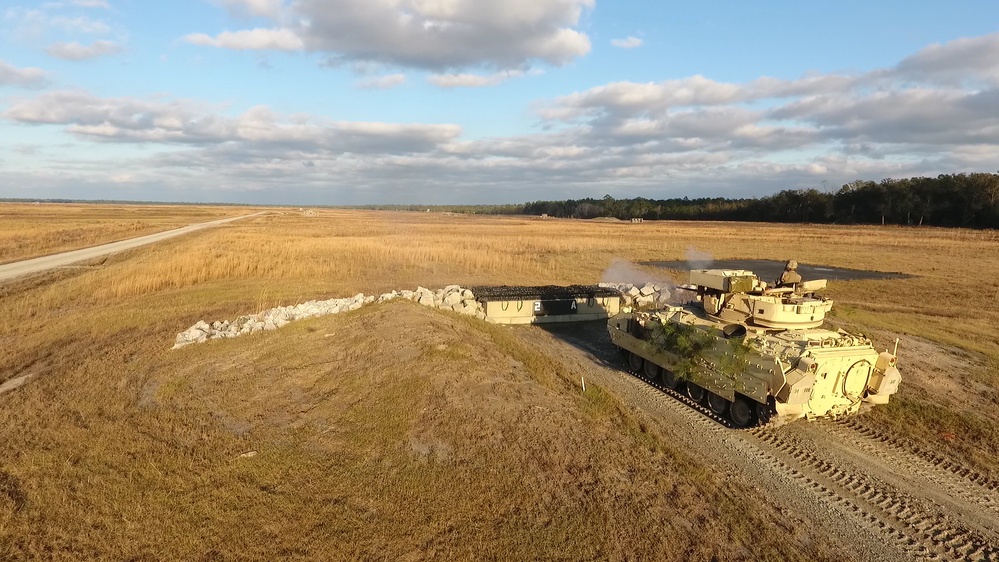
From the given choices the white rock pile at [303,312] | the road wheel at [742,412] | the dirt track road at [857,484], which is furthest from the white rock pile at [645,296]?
the road wheel at [742,412]

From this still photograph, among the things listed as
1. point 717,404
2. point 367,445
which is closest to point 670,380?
point 717,404

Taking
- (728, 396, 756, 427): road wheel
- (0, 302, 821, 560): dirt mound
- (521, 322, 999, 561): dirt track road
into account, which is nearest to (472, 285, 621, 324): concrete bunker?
(0, 302, 821, 560): dirt mound

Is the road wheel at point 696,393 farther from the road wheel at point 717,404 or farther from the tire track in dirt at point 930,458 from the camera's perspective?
the tire track in dirt at point 930,458

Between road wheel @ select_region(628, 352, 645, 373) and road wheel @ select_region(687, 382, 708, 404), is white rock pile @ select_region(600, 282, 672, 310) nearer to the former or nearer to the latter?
road wheel @ select_region(628, 352, 645, 373)

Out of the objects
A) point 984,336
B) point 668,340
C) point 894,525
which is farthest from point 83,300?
point 984,336

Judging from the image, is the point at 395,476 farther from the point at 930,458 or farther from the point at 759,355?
the point at 930,458
